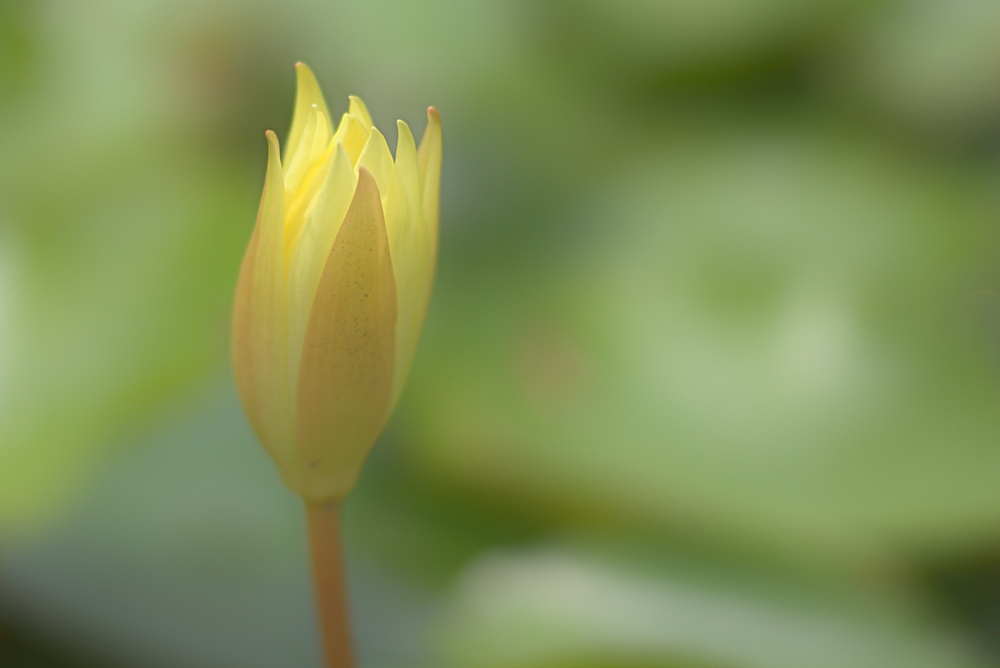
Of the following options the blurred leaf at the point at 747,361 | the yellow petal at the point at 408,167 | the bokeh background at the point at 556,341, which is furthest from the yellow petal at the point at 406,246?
the blurred leaf at the point at 747,361

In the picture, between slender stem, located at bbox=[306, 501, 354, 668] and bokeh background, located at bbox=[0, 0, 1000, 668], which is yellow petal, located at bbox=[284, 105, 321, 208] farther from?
bokeh background, located at bbox=[0, 0, 1000, 668]

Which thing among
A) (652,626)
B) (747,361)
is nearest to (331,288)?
(652,626)

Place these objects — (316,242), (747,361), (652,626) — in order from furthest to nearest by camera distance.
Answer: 1. (747,361)
2. (652,626)
3. (316,242)

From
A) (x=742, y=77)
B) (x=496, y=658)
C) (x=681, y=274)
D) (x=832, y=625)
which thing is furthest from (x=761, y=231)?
(x=496, y=658)

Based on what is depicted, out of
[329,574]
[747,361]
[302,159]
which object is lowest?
[329,574]

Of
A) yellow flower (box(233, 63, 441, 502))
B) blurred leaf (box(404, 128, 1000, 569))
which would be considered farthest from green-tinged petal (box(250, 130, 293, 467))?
blurred leaf (box(404, 128, 1000, 569))

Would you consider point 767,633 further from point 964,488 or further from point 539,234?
point 539,234

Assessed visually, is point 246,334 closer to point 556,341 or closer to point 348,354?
point 348,354
